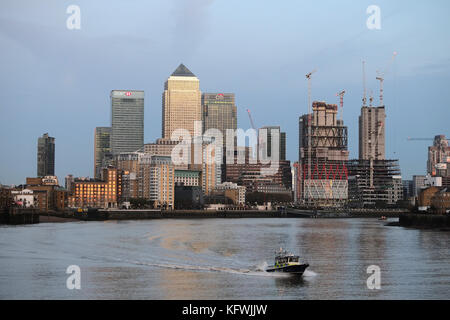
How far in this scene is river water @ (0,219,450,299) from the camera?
50000mm

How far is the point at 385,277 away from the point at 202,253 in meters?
23.7

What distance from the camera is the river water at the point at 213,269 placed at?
164ft

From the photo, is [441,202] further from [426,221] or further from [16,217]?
[16,217]

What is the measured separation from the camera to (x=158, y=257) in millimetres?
71062

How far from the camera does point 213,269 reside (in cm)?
6128

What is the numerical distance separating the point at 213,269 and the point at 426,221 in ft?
278

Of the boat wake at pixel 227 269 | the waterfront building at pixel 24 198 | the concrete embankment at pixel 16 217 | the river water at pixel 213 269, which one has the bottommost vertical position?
the concrete embankment at pixel 16 217

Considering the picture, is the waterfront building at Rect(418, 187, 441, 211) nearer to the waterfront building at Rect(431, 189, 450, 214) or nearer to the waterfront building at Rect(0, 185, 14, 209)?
the waterfront building at Rect(431, 189, 450, 214)

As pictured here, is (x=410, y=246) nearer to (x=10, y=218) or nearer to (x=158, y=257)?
(x=158, y=257)

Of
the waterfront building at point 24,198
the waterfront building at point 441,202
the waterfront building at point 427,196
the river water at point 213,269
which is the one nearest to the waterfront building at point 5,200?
the waterfront building at point 24,198

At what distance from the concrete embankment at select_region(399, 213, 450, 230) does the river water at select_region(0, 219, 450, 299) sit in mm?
33932

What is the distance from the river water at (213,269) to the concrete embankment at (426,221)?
33.9 metres

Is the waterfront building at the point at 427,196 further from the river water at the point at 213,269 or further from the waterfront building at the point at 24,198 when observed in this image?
the waterfront building at the point at 24,198
